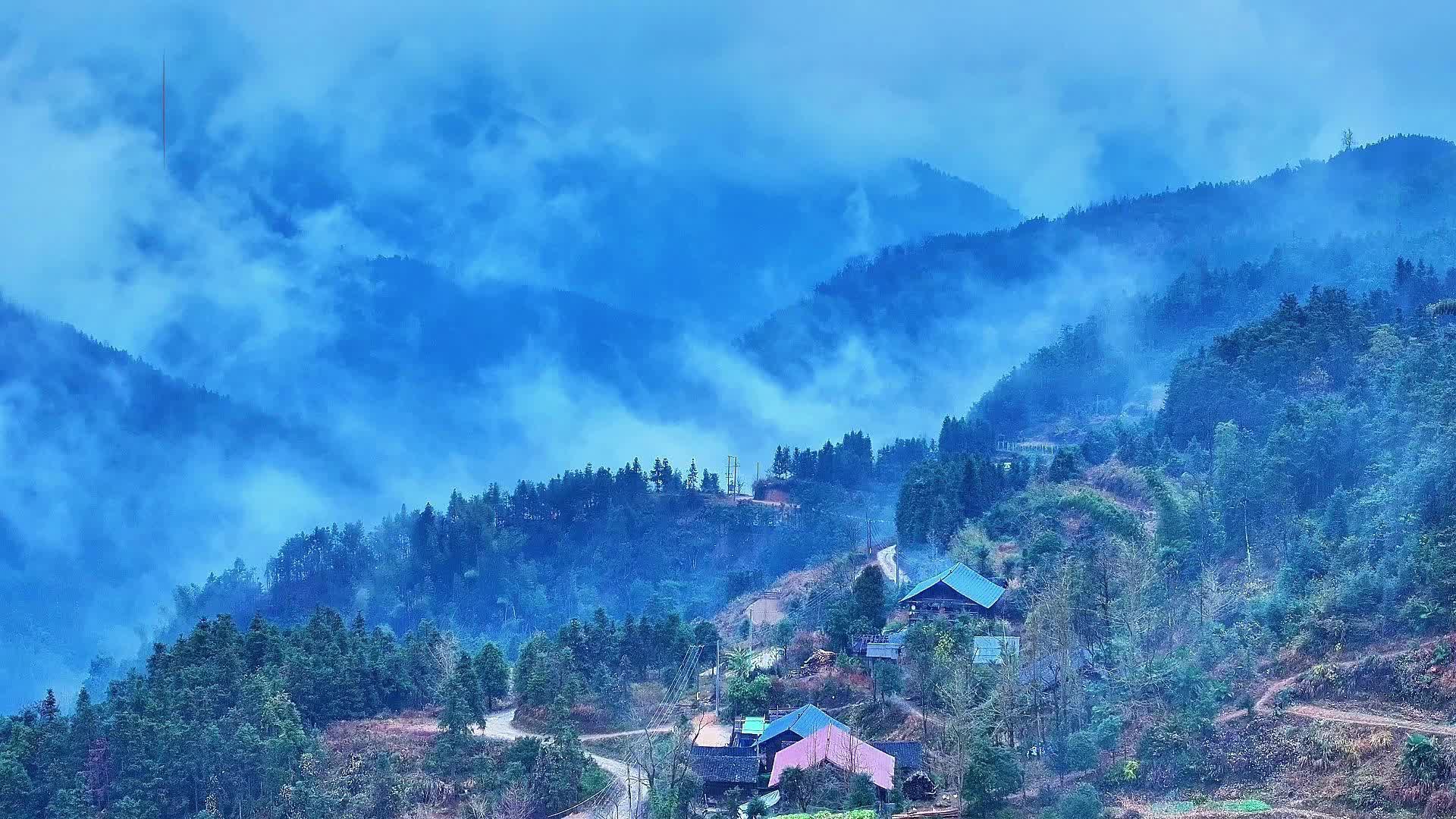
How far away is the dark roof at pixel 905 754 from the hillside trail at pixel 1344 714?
789 cm

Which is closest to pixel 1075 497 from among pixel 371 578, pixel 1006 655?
pixel 1006 655

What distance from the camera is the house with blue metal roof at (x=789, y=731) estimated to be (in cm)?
4100

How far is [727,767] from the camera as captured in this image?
3994 cm

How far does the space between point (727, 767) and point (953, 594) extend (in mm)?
14176

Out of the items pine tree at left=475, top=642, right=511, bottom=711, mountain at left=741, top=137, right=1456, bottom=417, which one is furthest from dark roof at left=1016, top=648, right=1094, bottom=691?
mountain at left=741, top=137, right=1456, bottom=417

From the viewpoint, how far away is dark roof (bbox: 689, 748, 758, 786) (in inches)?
1556

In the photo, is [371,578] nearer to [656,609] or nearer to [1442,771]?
[656,609]

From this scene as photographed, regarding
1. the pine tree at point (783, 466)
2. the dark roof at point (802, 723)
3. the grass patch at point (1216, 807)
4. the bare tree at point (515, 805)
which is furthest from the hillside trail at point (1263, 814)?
the pine tree at point (783, 466)

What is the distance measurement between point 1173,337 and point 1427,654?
77691mm

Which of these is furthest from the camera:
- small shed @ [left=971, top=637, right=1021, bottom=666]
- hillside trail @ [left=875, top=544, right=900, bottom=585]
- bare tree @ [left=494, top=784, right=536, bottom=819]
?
hillside trail @ [left=875, top=544, right=900, bottom=585]

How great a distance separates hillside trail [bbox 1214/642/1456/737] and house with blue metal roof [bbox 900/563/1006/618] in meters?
15.7

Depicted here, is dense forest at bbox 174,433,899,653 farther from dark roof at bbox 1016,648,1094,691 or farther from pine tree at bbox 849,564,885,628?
dark roof at bbox 1016,648,1094,691

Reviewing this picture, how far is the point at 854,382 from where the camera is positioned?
474ft

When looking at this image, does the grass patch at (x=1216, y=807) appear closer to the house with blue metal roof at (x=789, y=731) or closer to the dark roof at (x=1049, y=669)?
the dark roof at (x=1049, y=669)
